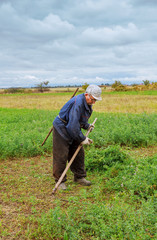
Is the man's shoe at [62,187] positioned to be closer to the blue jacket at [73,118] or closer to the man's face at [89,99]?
the blue jacket at [73,118]

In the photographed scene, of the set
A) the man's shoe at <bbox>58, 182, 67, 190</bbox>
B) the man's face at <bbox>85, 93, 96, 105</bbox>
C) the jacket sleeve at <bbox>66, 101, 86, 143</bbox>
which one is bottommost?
the man's shoe at <bbox>58, 182, 67, 190</bbox>

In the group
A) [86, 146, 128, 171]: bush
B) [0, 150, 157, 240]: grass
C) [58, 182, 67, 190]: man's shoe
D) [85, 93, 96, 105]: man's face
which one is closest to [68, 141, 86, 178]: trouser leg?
[0, 150, 157, 240]: grass

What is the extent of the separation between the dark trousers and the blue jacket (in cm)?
13

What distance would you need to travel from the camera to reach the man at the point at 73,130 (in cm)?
413

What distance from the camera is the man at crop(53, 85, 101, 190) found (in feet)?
13.6

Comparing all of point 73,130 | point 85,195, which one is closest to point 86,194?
point 85,195

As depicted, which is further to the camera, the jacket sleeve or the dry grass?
the dry grass

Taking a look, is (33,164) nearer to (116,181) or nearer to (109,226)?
(116,181)

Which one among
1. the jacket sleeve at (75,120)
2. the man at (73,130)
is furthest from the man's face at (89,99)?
the jacket sleeve at (75,120)

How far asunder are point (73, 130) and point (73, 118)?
21 cm

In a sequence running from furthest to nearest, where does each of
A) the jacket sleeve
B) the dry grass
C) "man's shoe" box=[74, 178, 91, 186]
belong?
the dry grass, "man's shoe" box=[74, 178, 91, 186], the jacket sleeve

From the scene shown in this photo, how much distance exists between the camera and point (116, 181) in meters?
4.66

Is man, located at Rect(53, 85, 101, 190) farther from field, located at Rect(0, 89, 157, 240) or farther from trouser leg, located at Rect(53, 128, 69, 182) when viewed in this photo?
field, located at Rect(0, 89, 157, 240)

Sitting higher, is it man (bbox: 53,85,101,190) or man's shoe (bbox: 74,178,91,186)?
man (bbox: 53,85,101,190)
